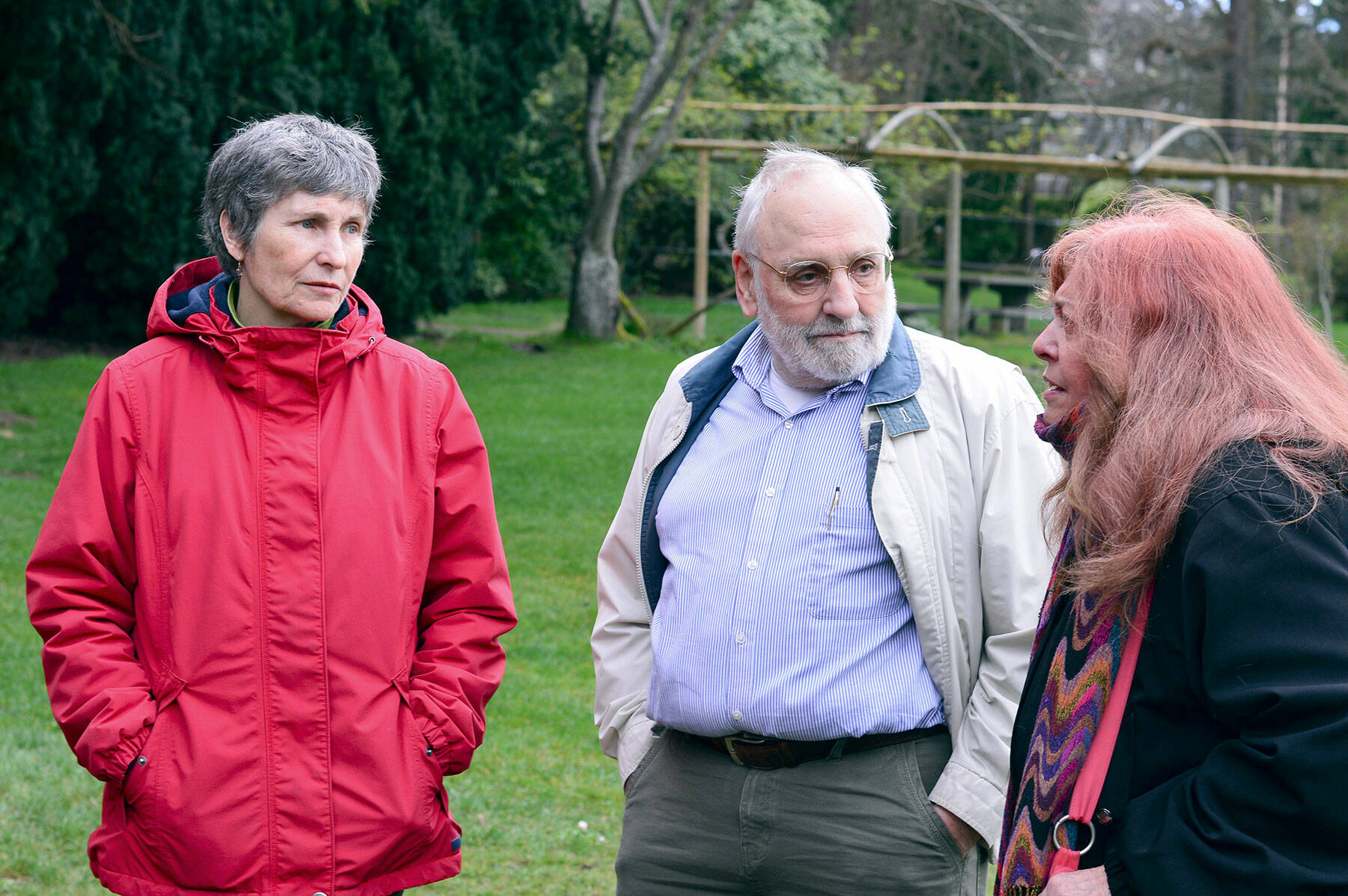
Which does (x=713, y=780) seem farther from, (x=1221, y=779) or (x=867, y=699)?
(x=1221, y=779)

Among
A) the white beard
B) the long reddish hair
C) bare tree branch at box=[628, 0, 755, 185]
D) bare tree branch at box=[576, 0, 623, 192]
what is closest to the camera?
the long reddish hair

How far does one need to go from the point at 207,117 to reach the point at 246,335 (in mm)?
13735

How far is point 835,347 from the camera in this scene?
2.77 meters

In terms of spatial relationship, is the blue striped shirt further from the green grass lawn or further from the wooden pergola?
the wooden pergola

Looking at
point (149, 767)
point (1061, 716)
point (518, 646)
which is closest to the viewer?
point (1061, 716)

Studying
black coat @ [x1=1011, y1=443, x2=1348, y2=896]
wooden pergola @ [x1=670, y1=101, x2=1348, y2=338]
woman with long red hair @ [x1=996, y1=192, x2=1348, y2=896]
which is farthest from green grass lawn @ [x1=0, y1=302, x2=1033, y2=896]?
wooden pergola @ [x1=670, y1=101, x2=1348, y2=338]

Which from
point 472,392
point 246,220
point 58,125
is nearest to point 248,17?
point 58,125

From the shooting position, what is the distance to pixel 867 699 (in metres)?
2.52

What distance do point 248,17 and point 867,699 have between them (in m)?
14.5

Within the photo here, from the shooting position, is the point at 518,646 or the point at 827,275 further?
the point at 518,646

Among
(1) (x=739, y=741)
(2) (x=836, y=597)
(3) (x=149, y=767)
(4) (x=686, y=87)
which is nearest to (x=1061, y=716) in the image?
(2) (x=836, y=597)

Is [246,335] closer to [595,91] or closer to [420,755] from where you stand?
[420,755]

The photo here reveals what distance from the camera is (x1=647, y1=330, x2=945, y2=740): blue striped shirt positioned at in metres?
2.54

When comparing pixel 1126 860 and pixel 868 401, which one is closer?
pixel 1126 860
